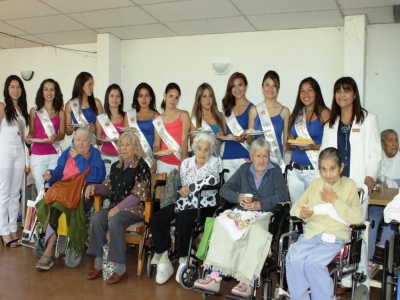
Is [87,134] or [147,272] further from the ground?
[87,134]

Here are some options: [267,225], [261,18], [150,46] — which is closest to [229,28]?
[261,18]

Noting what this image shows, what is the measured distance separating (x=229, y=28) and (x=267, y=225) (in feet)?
10.9

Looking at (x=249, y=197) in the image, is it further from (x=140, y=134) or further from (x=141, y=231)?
(x=140, y=134)

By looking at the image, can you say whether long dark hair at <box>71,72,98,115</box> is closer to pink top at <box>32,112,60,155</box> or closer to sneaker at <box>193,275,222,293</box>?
pink top at <box>32,112,60,155</box>

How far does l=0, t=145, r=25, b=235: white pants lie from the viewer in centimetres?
413

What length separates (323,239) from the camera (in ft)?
8.40

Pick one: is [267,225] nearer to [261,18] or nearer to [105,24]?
[261,18]

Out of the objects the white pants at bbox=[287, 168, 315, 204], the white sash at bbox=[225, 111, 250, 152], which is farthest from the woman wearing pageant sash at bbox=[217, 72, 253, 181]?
the white pants at bbox=[287, 168, 315, 204]

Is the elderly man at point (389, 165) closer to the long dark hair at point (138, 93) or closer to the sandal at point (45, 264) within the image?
the long dark hair at point (138, 93)

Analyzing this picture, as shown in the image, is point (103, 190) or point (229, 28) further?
point (229, 28)

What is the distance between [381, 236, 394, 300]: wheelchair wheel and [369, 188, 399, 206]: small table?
1.09 feet

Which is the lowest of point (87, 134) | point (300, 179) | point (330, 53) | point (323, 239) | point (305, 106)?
point (323, 239)

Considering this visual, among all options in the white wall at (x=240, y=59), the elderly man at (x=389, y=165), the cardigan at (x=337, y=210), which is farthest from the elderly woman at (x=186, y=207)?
Answer: the white wall at (x=240, y=59)

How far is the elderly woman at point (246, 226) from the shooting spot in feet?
9.04
